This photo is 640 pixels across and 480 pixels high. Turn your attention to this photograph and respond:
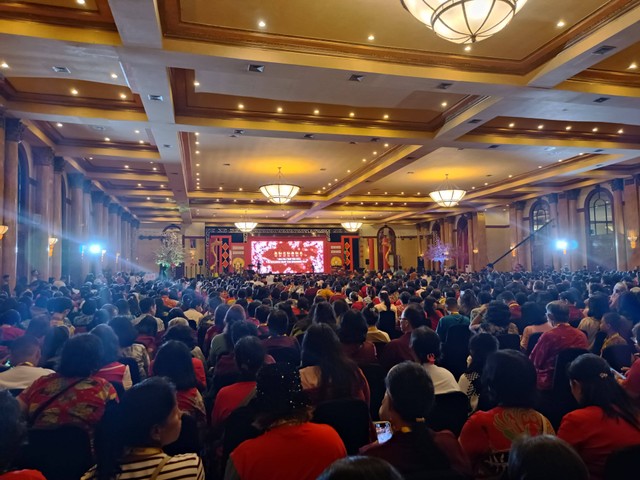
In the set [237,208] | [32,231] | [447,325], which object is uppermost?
[237,208]

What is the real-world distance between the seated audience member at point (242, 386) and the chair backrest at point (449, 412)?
3.69 ft

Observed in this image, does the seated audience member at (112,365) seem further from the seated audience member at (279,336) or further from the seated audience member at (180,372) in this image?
the seated audience member at (279,336)

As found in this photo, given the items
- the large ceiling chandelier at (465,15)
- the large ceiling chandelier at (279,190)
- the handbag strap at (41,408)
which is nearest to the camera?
the handbag strap at (41,408)

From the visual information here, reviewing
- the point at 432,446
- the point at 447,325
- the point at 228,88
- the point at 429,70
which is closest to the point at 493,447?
the point at 432,446

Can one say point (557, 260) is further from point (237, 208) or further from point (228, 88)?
point (228, 88)

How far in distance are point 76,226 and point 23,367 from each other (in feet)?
47.2

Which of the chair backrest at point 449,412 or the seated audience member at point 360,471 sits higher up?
the seated audience member at point 360,471

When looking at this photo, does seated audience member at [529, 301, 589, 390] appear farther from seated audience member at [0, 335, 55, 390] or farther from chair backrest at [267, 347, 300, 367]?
seated audience member at [0, 335, 55, 390]

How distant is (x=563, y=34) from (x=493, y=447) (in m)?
6.89

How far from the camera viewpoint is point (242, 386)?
273 centimetres

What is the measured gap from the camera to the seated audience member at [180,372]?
2.70m

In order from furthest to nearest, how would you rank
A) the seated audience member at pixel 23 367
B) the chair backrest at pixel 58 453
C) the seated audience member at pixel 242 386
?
the seated audience member at pixel 23 367
the seated audience member at pixel 242 386
the chair backrest at pixel 58 453

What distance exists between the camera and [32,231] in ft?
40.5

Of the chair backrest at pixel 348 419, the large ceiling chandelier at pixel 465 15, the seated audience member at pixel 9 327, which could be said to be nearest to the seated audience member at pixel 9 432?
the chair backrest at pixel 348 419
